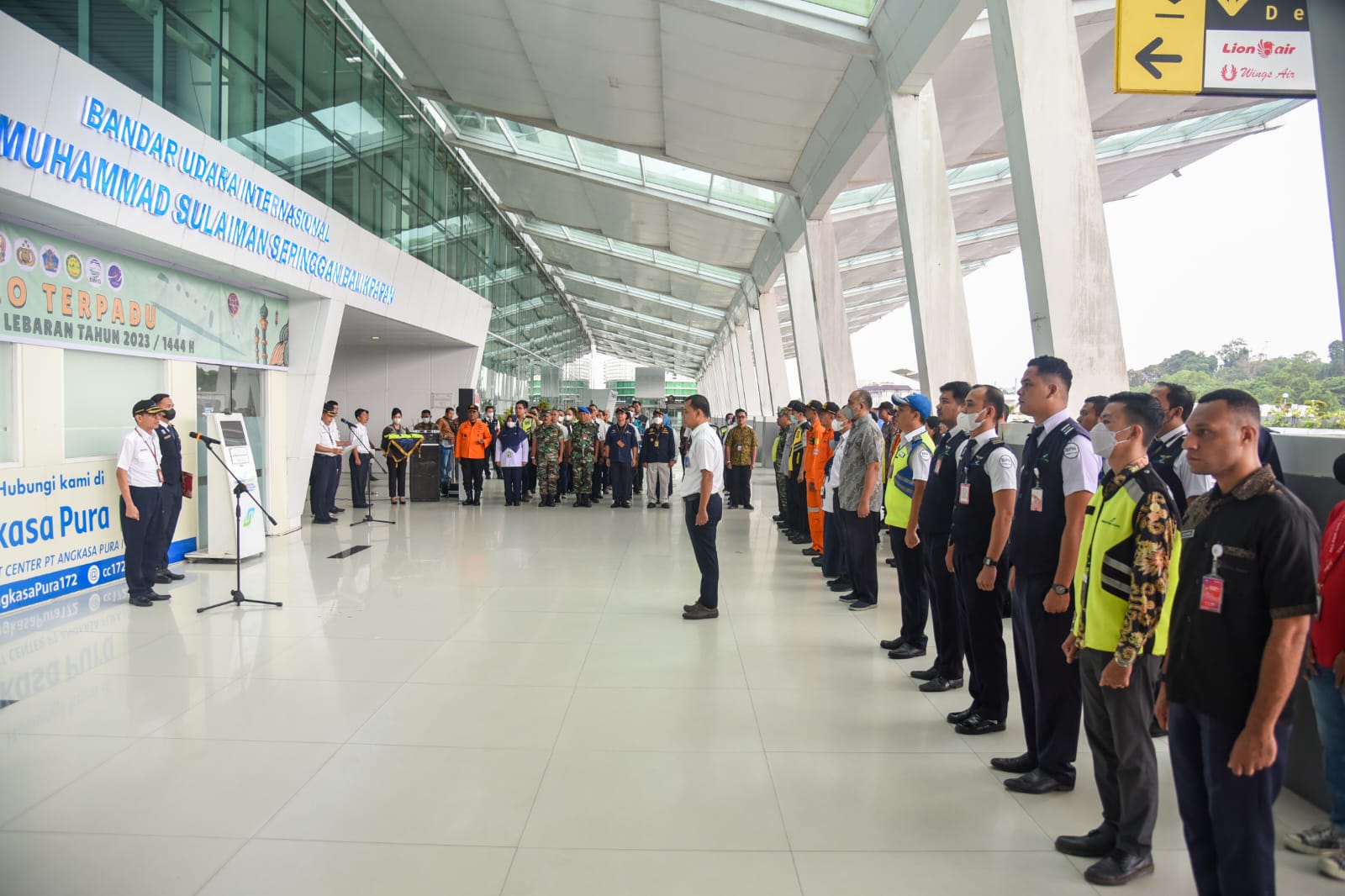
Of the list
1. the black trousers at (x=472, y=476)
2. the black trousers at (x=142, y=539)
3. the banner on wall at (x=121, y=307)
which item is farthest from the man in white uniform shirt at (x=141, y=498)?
the black trousers at (x=472, y=476)

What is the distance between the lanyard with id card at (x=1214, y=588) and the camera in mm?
2260

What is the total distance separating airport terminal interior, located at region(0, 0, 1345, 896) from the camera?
3.07 meters

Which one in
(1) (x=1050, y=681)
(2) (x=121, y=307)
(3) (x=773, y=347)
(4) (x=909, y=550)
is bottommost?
(1) (x=1050, y=681)

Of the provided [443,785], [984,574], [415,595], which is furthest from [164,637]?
[984,574]

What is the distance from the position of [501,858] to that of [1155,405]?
2.78 metres

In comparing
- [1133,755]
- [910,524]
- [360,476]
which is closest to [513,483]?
[360,476]

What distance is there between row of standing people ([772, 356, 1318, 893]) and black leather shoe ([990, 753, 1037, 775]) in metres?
0.01

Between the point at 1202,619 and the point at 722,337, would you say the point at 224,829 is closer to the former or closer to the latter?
the point at 1202,619

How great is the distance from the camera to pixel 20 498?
6449 mm

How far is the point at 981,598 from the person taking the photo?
13.4ft

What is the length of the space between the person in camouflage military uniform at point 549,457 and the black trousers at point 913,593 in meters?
9.65

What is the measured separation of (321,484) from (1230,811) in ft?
38.5

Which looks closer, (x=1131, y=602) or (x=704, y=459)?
(x=1131, y=602)

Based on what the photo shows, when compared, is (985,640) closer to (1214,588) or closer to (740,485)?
(1214,588)
